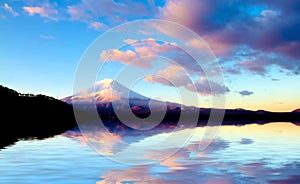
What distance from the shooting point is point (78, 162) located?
3241 cm

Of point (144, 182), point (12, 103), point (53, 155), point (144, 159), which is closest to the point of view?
point (144, 182)

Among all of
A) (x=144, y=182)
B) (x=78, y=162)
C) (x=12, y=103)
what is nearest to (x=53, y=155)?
(x=78, y=162)

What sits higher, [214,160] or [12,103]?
[12,103]

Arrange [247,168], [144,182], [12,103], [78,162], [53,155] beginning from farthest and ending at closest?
[12,103] → [53,155] → [78,162] → [247,168] → [144,182]

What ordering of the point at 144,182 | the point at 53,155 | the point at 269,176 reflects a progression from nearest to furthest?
1. the point at 144,182
2. the point at 269,176
3. the point at 53,155

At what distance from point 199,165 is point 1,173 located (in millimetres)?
15241

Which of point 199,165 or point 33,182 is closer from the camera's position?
point 33,182

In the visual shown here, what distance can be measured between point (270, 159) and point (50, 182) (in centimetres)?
2140

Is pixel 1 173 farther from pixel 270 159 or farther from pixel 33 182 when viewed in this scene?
pixel 270 159

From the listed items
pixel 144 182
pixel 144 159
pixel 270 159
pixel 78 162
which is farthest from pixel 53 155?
pixel 270 159

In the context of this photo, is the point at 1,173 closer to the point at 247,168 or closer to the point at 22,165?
the point at 22,165

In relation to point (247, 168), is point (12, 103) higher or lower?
higher

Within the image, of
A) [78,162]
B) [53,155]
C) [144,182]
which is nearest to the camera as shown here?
[144,182]

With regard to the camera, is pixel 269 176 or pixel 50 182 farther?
pixel 269 176
